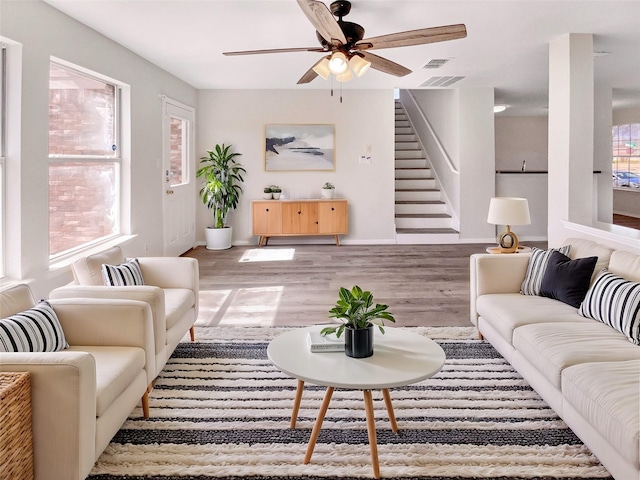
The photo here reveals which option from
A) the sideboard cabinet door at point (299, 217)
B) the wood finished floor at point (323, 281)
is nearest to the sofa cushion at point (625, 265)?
the wood finished floor at point (323, 281)

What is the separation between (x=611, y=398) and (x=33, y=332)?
7.73ft

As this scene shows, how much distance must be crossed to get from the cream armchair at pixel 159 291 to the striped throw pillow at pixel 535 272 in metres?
2.30

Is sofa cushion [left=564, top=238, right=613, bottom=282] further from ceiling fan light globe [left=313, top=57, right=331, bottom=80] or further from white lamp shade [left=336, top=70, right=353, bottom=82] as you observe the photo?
ceiling fan light globe [left=313, top=57, right=331, bottom=80]

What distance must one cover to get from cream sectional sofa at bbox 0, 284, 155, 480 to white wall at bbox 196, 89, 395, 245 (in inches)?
230

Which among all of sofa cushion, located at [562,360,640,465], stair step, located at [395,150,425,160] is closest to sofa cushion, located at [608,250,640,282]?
sofa cushion, located at [562,360,640,465]

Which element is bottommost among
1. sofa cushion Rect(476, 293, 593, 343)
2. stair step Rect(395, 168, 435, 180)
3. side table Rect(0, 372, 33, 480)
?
side table Rect(0, 372, 33, 480)

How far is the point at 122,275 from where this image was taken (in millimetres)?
3154

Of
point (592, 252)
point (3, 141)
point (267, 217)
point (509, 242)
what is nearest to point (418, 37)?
point (592, 252)

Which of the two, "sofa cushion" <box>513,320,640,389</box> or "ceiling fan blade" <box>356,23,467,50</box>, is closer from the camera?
"sofa cushion" <box>513,320,640,389</box>

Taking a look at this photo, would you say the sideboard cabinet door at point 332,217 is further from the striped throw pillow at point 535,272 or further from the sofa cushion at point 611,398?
the sofa cushion at point 611,398

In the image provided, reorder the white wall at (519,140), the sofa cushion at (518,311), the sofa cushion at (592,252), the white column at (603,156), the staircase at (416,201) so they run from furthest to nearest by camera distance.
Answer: the white wall at (519,140) → the staircase at (416,201) → the white column at (603,156) → the sofa cushion at (592,252) → the sofa cushion at (518,311)

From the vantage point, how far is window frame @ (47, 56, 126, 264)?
4194 mm

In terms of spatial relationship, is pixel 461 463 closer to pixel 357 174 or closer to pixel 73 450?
pixel 73 450

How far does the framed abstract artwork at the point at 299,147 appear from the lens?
8227 mm
